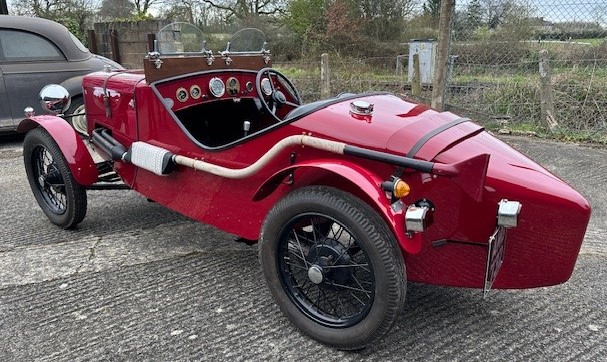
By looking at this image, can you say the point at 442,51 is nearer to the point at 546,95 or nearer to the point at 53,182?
the point at 546,95

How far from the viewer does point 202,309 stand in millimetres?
2471

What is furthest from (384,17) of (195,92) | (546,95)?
(195,92)

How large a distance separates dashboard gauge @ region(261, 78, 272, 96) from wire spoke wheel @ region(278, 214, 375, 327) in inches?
52.2

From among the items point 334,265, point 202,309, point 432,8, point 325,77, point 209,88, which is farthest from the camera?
point 432,8

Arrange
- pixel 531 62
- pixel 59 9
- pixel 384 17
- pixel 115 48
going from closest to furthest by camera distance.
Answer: pixel 531 62
pixel 115 48
pixel 384 17
pixel 59 9

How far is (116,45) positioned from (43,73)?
4387mm

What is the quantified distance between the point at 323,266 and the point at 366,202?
36 cm

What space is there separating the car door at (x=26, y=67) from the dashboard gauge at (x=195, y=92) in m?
4.05

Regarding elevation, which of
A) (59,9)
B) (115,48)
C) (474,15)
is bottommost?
(115,48)

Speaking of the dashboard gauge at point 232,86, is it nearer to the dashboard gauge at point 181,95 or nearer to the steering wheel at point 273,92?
A: the steering wheel at point 273,92

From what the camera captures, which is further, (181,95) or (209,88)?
(209,88)

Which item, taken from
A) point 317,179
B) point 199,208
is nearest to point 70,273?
point 199,208

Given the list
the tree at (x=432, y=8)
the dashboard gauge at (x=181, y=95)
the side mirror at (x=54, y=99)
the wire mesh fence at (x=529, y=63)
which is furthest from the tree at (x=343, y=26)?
the dashboard gauge at (x=181, y=95)

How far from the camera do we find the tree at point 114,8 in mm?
18406
